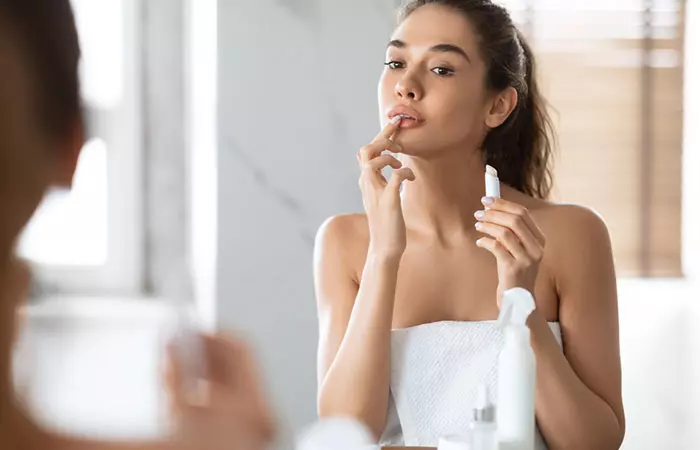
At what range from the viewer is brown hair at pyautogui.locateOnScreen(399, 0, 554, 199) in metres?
0.94

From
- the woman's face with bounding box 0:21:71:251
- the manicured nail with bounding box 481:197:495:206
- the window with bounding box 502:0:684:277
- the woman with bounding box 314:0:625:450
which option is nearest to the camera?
the woman's face with bounding box 0:21:71:251

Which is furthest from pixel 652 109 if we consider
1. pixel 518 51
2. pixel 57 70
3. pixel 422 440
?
pixel 57 70

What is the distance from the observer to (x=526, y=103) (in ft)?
3.38

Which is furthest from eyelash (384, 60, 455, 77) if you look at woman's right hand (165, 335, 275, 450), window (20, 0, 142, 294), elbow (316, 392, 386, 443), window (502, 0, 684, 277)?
woman's right hand (165, 335, 275, 450)

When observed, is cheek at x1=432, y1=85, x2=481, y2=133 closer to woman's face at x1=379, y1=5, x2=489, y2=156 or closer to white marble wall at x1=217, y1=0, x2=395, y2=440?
woman's face at x1=379, y1=5, x2=489, y2=156

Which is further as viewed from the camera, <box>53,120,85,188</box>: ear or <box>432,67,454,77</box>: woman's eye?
<box>432,67,454,77</box>: woman's eye

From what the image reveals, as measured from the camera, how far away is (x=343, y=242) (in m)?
0.99

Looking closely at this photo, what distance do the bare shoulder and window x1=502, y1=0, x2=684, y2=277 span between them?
0.51 meters

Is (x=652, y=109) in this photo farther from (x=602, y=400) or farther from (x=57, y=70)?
(x=57, y=70)

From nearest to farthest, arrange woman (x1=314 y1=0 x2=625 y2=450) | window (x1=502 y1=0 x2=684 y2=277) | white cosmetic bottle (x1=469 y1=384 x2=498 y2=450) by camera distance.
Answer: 1. white cosmetic bottle (x1=469 y1=384 x2=498 y2=450)
2. woman (x1=314 y1=0 x2=625 y2=450)
3. window (x1=502 y1=0 x2=684 y2=277)

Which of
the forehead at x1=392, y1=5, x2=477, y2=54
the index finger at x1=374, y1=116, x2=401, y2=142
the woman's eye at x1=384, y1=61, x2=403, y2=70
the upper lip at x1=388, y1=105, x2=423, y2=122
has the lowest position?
the index finger at x1=374, y1=116, x2=401, y2=142

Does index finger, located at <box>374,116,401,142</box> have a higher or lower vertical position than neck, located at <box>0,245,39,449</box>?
higher

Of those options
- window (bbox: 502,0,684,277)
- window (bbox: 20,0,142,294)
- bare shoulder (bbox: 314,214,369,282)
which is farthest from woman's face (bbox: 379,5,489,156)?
window (bbox: 20,0,142,294)

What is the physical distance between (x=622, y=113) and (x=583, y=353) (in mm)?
619
